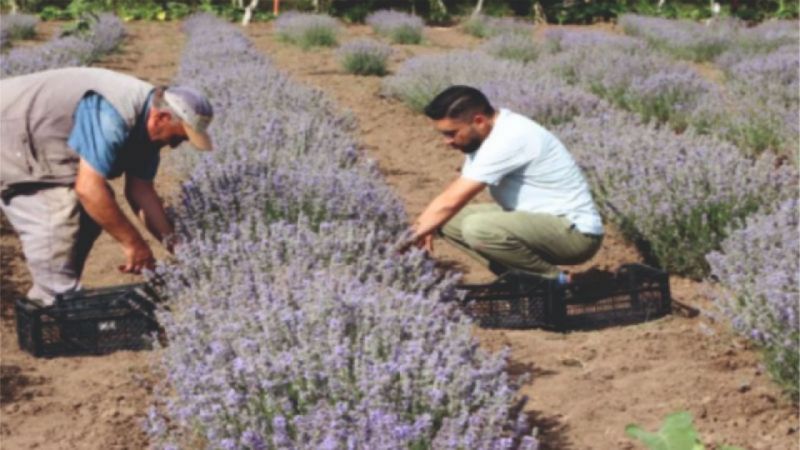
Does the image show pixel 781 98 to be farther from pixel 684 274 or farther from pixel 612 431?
pixel 612 431

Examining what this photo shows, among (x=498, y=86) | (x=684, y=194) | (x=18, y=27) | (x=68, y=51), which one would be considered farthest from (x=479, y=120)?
(x=18, y=27)

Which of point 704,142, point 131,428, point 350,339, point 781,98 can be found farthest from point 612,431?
point 781,98

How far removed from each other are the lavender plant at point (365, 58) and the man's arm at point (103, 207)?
7806mm

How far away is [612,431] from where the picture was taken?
353 cm

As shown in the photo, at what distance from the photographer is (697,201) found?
5.08 metres

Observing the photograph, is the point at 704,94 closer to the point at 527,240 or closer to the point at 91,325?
the point at 527,240

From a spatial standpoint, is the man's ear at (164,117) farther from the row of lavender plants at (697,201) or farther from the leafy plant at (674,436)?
the leafy plant at (674,436)

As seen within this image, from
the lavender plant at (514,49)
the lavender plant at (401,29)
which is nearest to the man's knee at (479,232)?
the lavender plant at (514,49)

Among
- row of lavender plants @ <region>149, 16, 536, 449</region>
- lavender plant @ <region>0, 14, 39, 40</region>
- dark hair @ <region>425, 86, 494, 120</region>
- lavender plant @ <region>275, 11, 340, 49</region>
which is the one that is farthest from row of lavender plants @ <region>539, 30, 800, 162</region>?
lavender plant @ <region>0, 14, 39, 40</region>

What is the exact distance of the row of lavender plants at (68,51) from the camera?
9.38 m

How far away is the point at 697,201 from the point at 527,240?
0.83 metres

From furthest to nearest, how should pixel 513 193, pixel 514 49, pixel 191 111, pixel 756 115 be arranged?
1. pixel 514 49
2. pixel 756 115
3. pixel 513 193
4. pixel 191 111

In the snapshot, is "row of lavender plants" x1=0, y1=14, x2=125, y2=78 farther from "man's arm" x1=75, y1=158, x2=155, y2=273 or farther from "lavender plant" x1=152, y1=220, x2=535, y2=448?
"lavender plant" x1=152, y1=220, x2=535, y2=448

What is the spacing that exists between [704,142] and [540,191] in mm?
1473
